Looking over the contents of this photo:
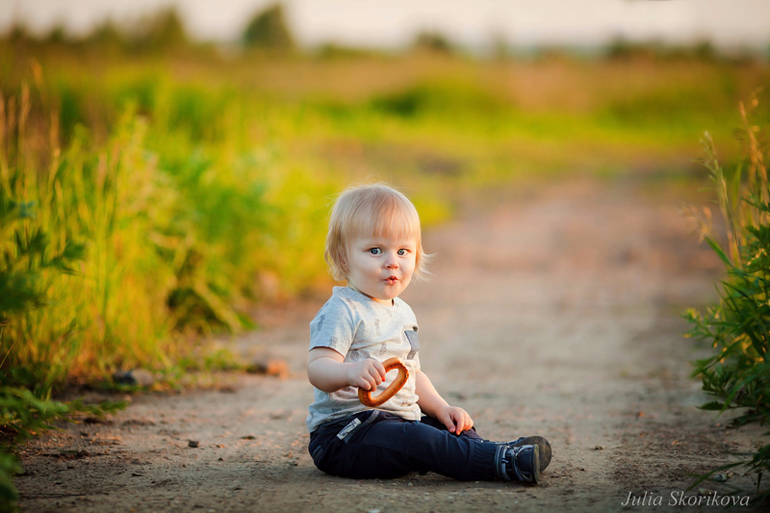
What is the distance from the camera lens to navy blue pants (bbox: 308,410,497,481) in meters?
2.29

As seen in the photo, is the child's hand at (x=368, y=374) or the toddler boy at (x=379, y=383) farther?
the toddler boy at (x=379, y=383)

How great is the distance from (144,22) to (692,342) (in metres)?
9.23

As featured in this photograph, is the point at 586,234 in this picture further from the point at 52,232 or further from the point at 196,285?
the point at 52,232

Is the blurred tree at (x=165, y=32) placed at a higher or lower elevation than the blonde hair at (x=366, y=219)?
higher

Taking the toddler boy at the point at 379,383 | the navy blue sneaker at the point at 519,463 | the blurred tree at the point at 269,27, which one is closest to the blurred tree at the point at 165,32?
the toddler boy at the point at 379,383

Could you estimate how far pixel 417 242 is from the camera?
2.48 meters

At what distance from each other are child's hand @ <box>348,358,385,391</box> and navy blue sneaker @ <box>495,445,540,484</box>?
20.1 inches

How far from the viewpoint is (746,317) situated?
241 cm

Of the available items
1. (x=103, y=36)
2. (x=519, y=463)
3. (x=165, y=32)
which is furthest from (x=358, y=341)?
(x=165, y=32)

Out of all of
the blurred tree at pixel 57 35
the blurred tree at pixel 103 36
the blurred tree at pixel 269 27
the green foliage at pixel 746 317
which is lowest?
the green foliage at pixel 746 317

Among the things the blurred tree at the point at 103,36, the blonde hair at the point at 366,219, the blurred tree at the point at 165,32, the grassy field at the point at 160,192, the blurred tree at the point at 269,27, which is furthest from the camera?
the blurred tree at the point at 269,27

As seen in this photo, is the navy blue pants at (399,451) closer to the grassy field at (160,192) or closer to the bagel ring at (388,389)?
the bagel ring at (388,389)

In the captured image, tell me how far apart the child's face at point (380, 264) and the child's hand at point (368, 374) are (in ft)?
1.10

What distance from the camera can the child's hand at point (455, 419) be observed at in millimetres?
2410
